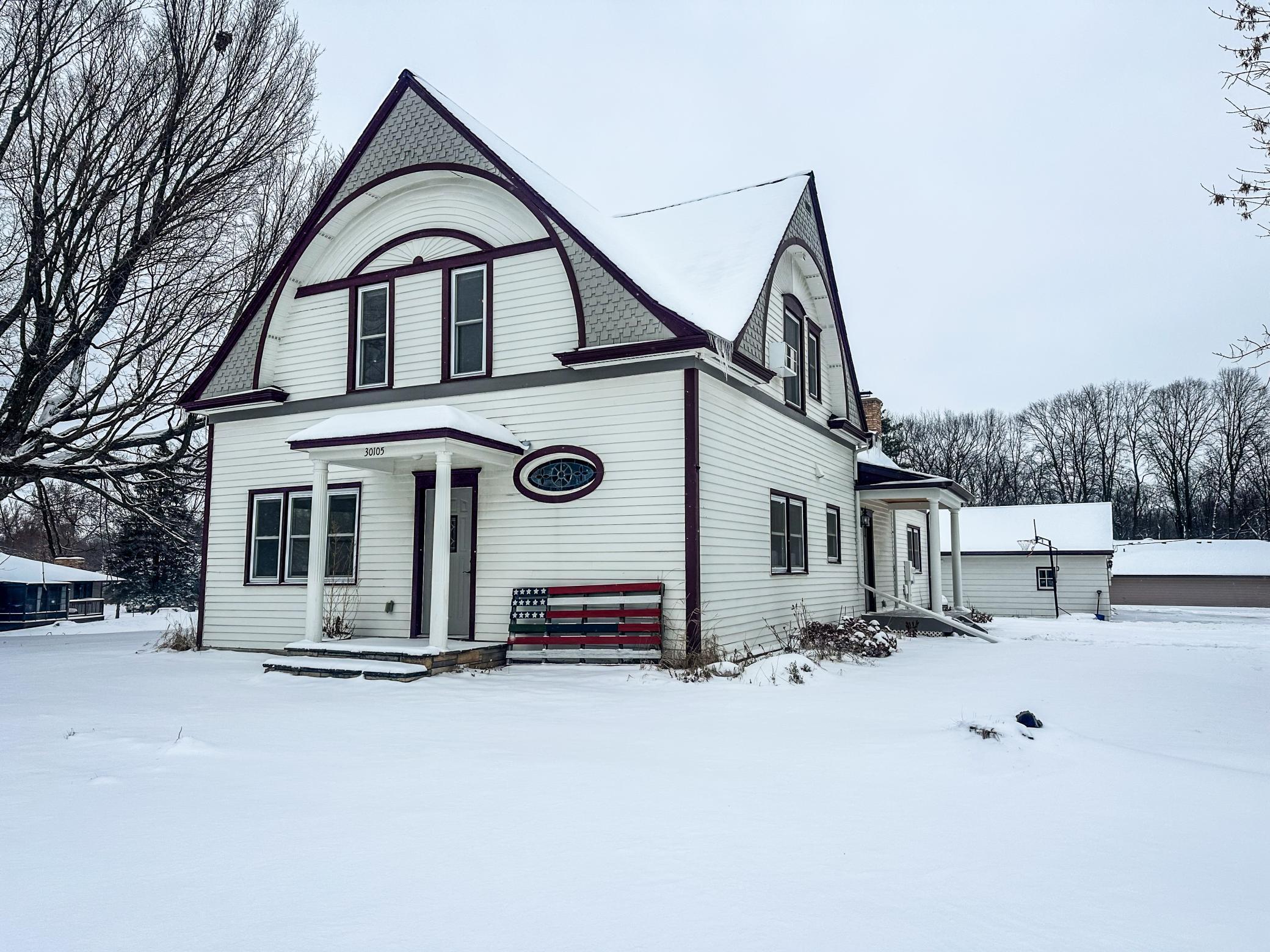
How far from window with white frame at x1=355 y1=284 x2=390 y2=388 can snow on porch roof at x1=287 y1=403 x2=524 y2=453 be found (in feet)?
5.35

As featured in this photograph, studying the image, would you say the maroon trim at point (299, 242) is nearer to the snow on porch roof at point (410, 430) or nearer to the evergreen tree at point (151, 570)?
the snow on porch roof at point (410, 430)

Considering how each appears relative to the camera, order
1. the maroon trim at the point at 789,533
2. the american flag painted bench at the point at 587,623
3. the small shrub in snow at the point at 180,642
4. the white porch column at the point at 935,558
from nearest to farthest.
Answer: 1. the american flag painted bench at the point at 587,623
2. the maroon trim at the point at 789,533
3. the small shrub in snow at the point at 180,642
4. the white porch column at the point at 935,558

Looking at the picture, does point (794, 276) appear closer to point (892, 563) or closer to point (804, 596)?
point (804, 596)

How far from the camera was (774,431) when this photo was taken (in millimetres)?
13359

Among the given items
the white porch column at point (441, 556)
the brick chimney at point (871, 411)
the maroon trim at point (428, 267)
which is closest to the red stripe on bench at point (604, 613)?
the white porch column at point (441, 556)

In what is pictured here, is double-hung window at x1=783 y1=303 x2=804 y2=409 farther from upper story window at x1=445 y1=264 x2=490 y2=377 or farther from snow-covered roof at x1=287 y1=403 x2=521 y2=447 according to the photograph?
snow-covered roof at x1=287 y1=403 x2=521 y2=447

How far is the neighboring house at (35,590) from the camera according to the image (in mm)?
30984

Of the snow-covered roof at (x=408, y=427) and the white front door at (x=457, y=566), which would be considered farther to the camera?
the white front door at (x=457, y=566)

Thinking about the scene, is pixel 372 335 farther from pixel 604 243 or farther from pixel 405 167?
pixel 604 243

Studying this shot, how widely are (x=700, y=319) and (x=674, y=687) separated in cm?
472

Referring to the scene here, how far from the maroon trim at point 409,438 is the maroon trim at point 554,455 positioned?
0.71 ft

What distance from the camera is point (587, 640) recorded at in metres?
10.4

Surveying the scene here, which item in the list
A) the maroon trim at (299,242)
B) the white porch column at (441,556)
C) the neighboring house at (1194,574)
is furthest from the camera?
the neighboring house at (1194,574)

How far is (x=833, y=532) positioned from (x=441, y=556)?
350 inches
